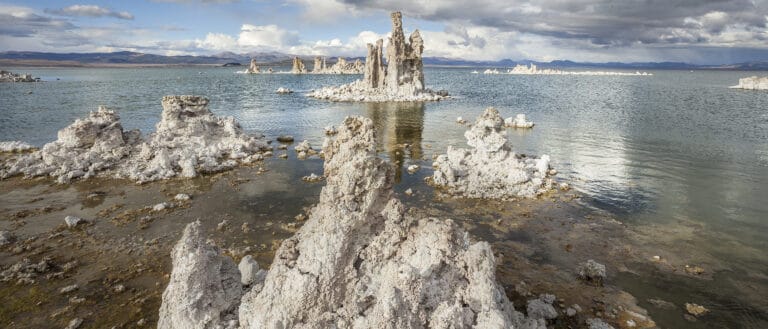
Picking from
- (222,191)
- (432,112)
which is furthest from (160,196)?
(432,112)

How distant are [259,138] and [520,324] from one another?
117 ft

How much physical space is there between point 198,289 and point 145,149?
24.8 meters

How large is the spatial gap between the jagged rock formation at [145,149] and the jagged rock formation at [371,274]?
21.2 m

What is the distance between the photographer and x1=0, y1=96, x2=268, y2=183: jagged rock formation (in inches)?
1086

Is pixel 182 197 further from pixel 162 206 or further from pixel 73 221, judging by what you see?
pixel 73 221

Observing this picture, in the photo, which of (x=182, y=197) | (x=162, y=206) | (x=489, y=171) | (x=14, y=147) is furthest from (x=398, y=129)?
(x=14, y=147)

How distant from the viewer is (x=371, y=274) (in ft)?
30.9

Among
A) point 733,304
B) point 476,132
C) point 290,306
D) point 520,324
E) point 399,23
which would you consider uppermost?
point 399,23

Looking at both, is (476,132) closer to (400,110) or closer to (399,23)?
(400,110)

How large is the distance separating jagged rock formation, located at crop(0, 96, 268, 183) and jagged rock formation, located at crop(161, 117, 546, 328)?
835 inches

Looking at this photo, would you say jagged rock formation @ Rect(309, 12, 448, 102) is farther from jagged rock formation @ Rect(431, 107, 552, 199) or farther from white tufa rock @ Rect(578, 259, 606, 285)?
white tufa rock @ Rect(578, 259, 606, 285)

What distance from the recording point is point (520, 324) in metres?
10.1

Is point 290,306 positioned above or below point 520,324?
above

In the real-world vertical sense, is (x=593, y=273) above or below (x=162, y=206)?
below
